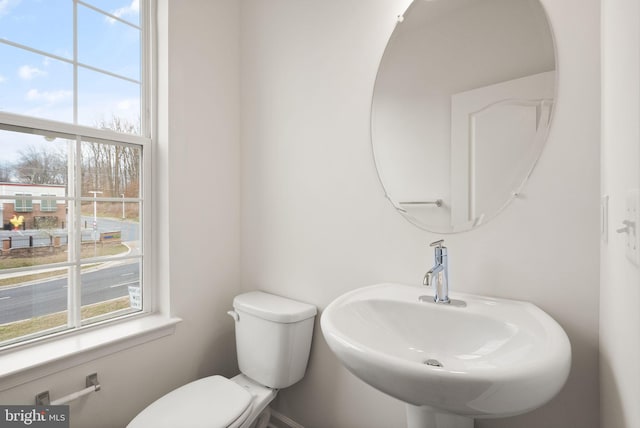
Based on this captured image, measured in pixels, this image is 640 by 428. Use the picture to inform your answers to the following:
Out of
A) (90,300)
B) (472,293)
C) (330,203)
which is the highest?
(330,203)

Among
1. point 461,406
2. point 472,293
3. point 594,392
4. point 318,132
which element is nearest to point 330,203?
point 318,132

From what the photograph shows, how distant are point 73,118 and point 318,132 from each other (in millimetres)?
1017

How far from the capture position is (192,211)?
157 cm

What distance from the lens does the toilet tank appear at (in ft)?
4.46

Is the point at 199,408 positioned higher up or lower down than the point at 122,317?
lower down

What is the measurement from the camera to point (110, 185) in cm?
141

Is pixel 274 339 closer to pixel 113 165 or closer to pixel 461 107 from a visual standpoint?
pixel 113 165

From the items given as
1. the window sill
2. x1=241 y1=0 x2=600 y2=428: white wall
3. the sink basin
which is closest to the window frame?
the window sill

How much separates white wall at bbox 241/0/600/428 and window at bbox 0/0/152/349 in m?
0.55

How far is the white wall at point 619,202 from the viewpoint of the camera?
0.47 metres

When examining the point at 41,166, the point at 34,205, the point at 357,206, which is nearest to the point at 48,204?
the point at 34,205

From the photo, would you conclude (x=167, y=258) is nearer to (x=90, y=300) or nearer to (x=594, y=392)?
(x=90, y=300)

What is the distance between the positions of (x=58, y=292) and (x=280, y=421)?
1.19m

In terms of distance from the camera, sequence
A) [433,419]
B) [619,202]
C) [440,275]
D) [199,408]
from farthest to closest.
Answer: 1. [199,408]
2. [440,275]
3. [433,419]
4. [619,202]
